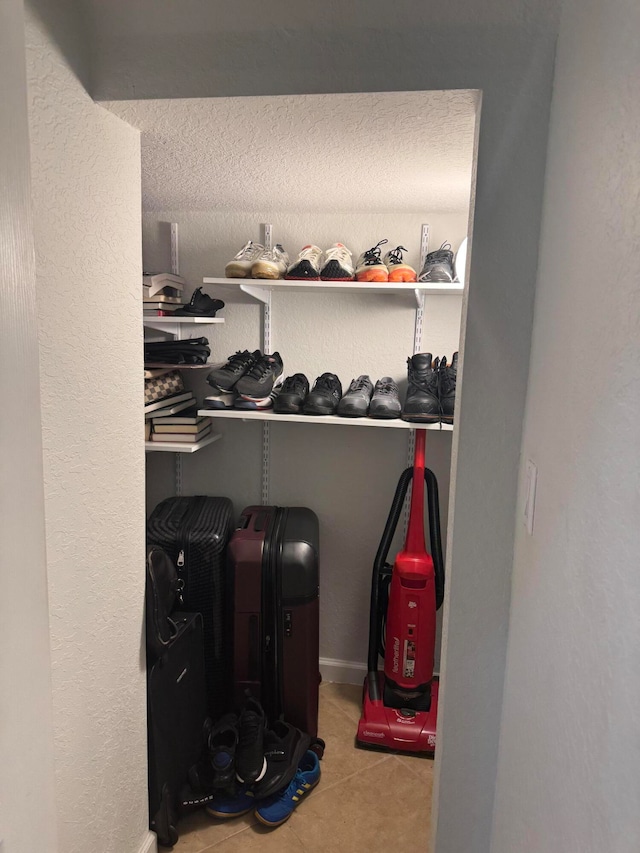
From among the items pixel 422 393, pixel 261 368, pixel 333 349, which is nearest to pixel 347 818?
pixel 422 393

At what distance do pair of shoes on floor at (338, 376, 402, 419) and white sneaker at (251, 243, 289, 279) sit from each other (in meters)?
0.51

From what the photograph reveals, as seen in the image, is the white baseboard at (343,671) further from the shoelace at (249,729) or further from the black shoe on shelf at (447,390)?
the black shoe on shelf at (447,390)

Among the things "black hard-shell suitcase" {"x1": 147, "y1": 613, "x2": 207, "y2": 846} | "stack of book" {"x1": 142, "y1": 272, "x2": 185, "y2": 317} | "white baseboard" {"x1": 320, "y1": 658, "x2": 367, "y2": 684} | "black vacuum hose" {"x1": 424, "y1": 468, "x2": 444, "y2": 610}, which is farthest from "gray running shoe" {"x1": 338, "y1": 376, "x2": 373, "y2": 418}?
"white baseboard" {"x1": 320, "y1": 658, "x2": 367, "y2": 684}

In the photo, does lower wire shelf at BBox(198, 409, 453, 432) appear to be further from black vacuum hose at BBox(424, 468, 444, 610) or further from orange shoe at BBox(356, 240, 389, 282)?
orange shoe at BBox(356, 240, 389, 282)

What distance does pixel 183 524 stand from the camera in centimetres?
223

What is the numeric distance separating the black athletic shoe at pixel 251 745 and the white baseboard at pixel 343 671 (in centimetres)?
60

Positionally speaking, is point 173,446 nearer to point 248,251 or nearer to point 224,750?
point 248,251

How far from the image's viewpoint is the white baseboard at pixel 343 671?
2639 millimetres

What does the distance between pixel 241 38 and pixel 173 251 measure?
1437 mm

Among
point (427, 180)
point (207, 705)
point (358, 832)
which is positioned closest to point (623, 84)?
point (427, 180)

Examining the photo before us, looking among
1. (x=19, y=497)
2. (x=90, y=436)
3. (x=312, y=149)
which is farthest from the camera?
(x=312, y=149)

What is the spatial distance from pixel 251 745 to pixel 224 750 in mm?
89

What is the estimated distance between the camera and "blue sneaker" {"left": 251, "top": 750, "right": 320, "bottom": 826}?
1.85 meters

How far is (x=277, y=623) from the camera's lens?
2.18 meters
